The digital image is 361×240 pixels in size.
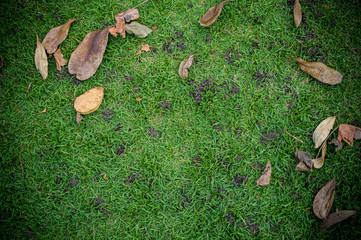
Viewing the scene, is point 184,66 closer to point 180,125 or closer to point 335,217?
point 180,125

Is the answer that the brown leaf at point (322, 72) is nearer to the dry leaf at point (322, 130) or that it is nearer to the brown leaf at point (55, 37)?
the dry leaf at point (322, 130)

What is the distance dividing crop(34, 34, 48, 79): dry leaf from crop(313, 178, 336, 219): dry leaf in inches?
123

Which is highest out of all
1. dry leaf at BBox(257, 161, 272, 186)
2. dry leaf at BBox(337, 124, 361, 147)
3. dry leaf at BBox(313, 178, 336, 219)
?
dry leaf at BBox(337, 124, 361, 147)

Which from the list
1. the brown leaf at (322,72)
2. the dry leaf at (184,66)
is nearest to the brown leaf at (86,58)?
the dry leaf at (184,66)

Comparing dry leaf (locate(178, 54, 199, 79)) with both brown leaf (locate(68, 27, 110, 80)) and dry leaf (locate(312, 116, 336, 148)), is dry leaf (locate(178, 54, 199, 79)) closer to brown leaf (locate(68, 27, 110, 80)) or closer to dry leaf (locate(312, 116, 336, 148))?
brown leaf (locate(68, 27, 110, 80))

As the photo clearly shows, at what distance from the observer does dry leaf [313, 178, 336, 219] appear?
213 cm

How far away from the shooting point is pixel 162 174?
2.23 metres

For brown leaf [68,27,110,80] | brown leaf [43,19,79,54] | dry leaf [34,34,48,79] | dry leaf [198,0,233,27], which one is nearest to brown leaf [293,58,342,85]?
dry leaf [198,0,233,27]

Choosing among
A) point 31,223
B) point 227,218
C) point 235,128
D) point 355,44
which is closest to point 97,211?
point 31,223

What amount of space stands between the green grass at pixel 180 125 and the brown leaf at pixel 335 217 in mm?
61

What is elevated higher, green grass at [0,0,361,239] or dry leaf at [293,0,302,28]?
dry leaf at [293,0,302,28]

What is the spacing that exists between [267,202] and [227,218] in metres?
0.44

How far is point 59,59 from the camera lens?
234 centimetres

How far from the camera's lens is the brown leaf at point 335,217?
210 centimetres
